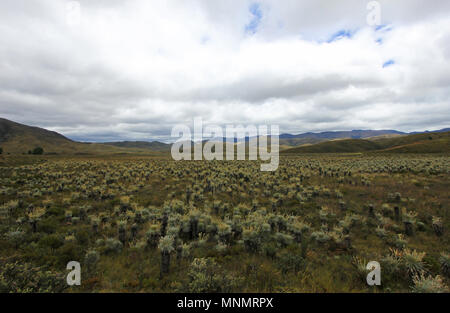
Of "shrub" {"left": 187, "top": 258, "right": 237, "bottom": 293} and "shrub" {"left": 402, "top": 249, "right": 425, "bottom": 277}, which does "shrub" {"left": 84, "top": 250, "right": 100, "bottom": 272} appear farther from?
"shrub" {"left": 402, "top": 249, "right": 425, "bottom": 277}

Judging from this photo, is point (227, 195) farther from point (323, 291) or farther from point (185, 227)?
point (323, 291)

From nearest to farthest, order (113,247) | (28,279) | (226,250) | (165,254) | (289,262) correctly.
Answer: (28,279) → (165,254) → (289,262) → (226,250) → (113,247)

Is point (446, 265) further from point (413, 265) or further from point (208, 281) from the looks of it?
point (208, 281)

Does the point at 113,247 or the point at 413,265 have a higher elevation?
the point at 413,265

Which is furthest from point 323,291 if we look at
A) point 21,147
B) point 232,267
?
point 21,147

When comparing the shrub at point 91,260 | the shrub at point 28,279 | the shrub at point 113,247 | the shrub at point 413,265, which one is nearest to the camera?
the shrub at point 28,279

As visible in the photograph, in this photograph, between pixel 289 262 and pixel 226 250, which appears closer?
pixel 289 262

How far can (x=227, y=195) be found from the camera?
21.0m

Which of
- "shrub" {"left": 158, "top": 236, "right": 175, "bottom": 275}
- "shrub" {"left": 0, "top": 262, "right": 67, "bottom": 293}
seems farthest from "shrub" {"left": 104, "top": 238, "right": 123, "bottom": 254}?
"shrub" {"left": 158, "top": 236, "right": 175, "bottom": 275}

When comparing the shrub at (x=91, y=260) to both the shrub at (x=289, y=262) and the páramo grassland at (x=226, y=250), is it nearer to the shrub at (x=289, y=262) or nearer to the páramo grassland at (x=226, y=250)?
the páramo grassland at (x=226, y=250)

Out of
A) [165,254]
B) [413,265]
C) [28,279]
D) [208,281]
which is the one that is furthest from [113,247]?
[413,265]

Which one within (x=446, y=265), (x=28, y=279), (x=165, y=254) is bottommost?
(x=28, y=279)

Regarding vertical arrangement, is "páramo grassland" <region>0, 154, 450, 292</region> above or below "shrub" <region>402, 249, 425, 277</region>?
below

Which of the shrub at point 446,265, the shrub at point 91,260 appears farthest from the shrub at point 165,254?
the shrub at point 446,265
